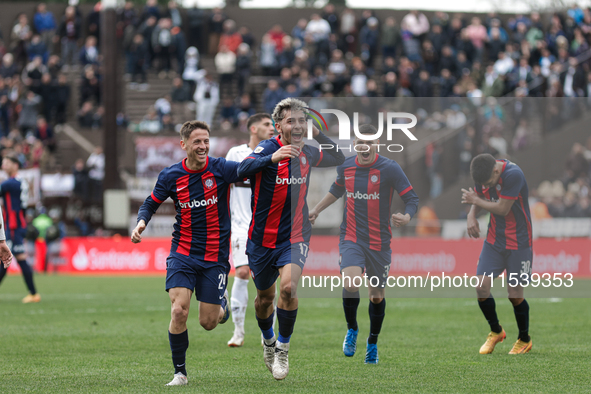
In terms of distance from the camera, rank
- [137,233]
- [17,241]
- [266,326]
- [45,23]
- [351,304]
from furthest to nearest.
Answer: [45,23] < [17,241] < [351,304] < [266,326] < [137,233]

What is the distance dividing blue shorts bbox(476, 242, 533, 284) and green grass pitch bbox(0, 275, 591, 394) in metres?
0.83

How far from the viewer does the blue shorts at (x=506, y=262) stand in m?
8.48

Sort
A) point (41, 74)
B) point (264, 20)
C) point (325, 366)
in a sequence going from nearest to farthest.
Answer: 1. point (325, 366)
2. point (41, 74)
3. point (264, 20)

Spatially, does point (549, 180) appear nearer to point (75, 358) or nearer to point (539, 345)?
point (539, 345)

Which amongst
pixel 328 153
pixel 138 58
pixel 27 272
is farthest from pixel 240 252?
pixel 138 58

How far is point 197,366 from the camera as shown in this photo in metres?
7.75

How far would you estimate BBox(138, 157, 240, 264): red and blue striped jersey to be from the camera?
6953 millimetres

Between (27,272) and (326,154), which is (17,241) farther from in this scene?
(326,154)

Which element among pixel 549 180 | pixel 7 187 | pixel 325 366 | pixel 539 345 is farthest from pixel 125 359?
pixel 549 180

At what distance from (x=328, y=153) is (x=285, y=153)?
1.00m

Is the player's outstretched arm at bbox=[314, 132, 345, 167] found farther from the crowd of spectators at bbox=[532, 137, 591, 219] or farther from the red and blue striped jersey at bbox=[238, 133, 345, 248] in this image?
the crowd of spectators at bbox=[532, 137, 591, 219]

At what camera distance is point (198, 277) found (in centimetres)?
697

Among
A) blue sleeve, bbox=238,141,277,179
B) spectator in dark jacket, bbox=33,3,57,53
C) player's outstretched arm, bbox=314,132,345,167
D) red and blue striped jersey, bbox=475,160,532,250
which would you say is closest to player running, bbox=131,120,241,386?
blue sleeve, bbox=238,141,277,179

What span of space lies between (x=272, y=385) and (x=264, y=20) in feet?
76.2
